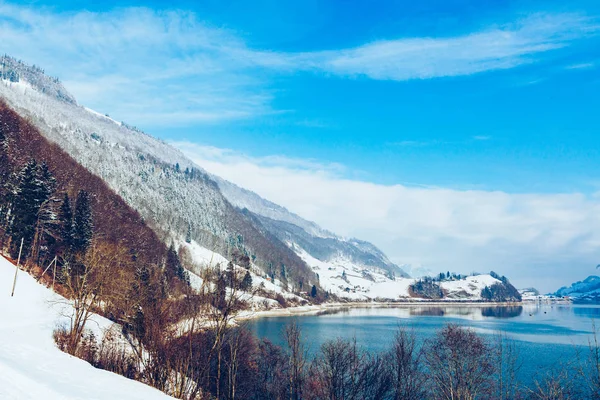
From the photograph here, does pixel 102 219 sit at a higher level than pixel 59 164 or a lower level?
lower

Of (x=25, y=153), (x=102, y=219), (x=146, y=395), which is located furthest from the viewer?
(x=102, y=219)

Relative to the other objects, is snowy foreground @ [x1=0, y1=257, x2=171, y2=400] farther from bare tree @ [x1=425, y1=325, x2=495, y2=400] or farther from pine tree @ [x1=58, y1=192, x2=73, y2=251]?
bare tree @ [x1=425, y1=325, x2=495, y2=400]

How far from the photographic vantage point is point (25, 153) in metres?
83.9

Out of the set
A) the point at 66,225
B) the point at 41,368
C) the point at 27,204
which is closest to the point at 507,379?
the point at 41,368

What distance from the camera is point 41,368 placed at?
19453 mm

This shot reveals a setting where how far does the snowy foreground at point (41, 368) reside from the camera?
599 inches

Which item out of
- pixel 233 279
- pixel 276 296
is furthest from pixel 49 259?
pixel 276 296

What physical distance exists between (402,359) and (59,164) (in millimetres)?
103030

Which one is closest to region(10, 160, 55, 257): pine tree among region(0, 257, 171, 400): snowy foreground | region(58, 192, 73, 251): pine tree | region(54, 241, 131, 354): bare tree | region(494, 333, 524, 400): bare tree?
region(58, 192, 73, 251): pine tree

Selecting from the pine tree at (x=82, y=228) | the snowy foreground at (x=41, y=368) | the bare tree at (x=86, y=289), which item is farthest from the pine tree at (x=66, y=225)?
the snowy foreground at (x=41, y=368)

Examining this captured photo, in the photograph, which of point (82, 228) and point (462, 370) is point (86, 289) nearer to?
point (82, 228)

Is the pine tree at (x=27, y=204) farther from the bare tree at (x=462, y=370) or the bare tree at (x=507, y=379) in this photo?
the bare tree at (x=507, y=379)

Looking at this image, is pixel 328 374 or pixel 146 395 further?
pixel 328 374

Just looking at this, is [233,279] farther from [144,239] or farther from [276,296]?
[276,296]
